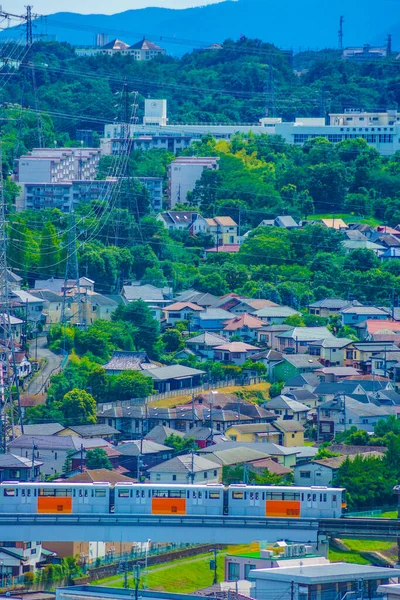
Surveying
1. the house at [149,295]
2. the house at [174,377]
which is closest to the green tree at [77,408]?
the house at [174,377]

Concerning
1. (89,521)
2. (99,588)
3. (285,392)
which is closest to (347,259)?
(285,392)

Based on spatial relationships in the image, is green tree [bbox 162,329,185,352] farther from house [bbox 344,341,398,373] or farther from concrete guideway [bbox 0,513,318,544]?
concrete guideway [bbox 0,513,318,544]

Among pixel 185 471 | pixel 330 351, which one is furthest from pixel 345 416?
pixel 185 471

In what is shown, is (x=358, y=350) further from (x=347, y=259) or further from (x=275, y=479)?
(x=275, y=479)

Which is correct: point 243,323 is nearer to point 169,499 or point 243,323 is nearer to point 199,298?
point 199,298

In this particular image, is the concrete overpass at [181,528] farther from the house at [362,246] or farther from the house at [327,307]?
the house at [362,246]

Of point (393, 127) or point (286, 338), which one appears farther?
point (393, 127)
